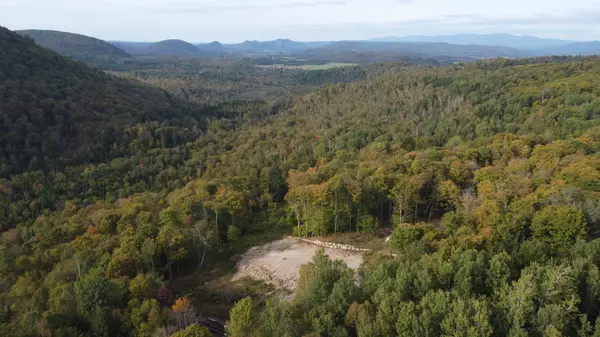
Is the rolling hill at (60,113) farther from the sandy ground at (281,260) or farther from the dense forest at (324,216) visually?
the sandy ground at (281,260)

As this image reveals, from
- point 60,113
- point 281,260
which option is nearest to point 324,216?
point 281,260

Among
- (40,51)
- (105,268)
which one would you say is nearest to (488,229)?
(105,268)

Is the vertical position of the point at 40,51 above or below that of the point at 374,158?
above

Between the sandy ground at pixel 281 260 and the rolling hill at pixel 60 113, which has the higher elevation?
the rolling hill at pixel 60 113

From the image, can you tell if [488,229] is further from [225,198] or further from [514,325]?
[225,198]

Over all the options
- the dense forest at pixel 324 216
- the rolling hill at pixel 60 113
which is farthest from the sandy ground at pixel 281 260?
the rolling hill at pixel 60 113

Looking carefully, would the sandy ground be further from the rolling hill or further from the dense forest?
the rolling hill
